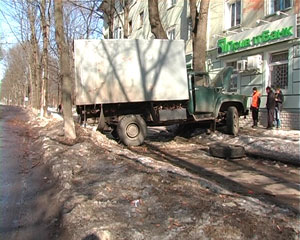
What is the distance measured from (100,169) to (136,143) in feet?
14.8

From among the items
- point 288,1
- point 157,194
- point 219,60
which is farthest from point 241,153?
point 219,60

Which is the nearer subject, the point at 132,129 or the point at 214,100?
the point at 132,129

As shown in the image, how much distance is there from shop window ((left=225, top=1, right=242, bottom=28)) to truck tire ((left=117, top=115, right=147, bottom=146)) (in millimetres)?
11232

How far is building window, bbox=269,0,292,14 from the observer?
639 inches

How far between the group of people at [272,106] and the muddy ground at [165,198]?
6.42 m

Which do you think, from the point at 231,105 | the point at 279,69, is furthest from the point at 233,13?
the point at 231,105

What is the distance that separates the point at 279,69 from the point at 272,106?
2.86 metres

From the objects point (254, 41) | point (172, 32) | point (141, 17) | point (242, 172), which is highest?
point (141, 17)

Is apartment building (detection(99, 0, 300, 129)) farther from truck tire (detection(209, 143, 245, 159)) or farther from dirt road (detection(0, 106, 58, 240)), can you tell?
dirt road (detection(0, 106, 58, 240))

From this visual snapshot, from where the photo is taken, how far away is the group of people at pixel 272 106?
49.0 ft

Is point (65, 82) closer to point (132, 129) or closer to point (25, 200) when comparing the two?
point (132, 129)

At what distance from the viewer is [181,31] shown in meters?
25.7

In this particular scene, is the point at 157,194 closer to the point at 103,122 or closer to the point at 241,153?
the point at 241,153

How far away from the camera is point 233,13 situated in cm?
2027
